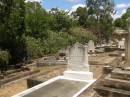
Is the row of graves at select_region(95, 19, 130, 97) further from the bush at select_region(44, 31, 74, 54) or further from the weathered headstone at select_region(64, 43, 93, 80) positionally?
the bush at select_region(44, 31, 74, 54)

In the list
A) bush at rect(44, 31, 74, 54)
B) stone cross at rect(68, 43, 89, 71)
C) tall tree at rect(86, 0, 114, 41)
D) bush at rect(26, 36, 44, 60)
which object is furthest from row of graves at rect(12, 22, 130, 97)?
tall tree at rect(86, 0, 114, 41)

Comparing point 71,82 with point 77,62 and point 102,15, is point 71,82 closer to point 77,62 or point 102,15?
point 77,62

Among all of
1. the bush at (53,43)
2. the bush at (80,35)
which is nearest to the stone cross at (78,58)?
the bush at (53,43)

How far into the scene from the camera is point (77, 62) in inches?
512

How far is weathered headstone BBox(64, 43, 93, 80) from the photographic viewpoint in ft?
41.5

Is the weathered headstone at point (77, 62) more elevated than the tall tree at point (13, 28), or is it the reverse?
the tall tree at point (13, 28)

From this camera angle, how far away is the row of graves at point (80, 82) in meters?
5.84

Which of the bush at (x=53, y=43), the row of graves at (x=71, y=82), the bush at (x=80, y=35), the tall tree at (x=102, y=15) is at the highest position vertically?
the tall tree at (x=102, y=15)

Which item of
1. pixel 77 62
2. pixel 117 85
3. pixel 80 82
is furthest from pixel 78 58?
pixel 117 85

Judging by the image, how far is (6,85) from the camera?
1389 centimetres

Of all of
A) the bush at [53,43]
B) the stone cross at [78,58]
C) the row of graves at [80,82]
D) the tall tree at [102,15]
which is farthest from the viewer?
the tall tree at [102,15]

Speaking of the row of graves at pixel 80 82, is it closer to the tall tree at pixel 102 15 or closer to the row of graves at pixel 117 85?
the row of graves at pixel 117 85

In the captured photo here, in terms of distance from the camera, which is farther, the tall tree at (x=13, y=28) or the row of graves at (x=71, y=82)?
the tall tree at (x=13, y=28)

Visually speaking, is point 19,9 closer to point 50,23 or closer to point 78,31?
point 50,23
